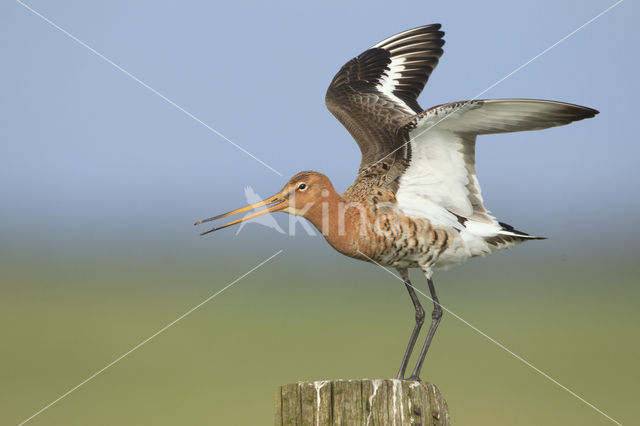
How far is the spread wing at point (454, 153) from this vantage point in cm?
652

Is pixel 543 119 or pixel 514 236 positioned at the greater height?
pixel 543 119

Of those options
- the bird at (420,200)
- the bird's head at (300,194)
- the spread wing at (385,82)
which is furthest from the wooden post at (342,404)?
the spread wing at (385,82)

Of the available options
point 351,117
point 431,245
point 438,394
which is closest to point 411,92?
point 351,117

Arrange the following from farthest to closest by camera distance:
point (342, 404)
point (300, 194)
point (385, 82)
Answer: point (385, 82) < point (300, 194) < point (342, 404)

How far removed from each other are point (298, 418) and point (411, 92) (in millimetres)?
5714

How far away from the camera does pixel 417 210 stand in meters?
7.37

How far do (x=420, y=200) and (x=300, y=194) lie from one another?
1275 millimetres

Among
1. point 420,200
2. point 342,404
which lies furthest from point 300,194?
point 342,404

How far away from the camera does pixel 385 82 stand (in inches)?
382

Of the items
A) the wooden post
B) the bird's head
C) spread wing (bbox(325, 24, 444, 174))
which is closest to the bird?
the bird's head

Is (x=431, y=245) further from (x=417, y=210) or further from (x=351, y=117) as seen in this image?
(x=351, y=117)

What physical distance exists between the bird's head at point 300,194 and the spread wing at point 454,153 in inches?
32.8

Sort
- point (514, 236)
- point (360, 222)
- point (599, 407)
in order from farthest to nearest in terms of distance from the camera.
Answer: point (599, 407) → point (514, 236) → point (360, 222)

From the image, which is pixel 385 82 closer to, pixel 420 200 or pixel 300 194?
pixel 420 200
